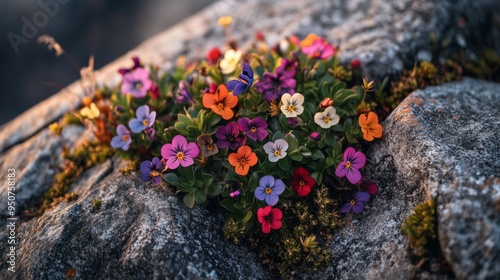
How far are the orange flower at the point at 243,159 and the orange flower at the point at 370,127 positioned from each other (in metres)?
1.09

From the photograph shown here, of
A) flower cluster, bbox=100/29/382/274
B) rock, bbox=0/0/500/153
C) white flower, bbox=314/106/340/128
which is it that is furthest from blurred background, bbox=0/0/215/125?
white flower, bbox=314/106/340/128

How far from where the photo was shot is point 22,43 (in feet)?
32.5

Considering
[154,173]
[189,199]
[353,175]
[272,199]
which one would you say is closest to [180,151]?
[154,173]

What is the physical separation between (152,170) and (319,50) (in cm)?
230


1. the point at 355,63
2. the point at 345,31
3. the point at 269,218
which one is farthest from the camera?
the point at 345,31

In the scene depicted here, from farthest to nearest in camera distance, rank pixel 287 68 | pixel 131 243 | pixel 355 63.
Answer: pixel 355 63 < pixel 287 68 < pixel 131 243

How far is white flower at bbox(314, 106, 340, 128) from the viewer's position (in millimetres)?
3959

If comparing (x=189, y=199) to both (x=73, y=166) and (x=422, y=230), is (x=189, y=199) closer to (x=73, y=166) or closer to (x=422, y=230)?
(x=73, y=166)

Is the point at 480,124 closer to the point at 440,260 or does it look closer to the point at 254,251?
the point at 440,260

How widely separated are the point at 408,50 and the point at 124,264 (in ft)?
13.5

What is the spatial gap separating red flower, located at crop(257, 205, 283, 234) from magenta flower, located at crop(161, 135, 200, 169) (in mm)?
825

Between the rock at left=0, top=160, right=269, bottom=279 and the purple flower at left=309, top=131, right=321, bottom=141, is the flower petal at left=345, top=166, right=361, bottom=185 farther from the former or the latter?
the rock at left=0, top=160, right=269, bottom=279

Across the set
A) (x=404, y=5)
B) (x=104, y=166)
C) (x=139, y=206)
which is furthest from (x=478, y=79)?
(x=104, y=166)

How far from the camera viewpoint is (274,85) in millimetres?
4246
